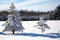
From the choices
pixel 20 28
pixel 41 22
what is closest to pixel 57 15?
pixel 41 22

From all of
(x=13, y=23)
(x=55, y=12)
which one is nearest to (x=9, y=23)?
(x=13, y=23)

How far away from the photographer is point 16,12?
68.4ft

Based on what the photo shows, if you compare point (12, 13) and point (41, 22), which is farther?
point (41, 22)

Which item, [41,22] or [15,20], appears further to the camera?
[41,22]

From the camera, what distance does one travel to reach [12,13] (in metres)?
21.2

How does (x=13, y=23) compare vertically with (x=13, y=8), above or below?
below

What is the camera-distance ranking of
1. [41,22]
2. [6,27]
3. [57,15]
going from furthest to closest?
[57,15] < [41,22] < [6,27]

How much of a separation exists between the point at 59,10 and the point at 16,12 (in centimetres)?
2931

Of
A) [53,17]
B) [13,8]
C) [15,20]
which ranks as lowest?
[53,17]

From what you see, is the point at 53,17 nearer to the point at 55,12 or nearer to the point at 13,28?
the point at 55,12

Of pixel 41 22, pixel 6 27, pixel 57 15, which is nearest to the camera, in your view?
pixel 6 27

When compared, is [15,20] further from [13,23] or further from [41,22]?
[41,22]

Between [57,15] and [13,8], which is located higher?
[13,8]

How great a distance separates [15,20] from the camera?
67.7 feet
